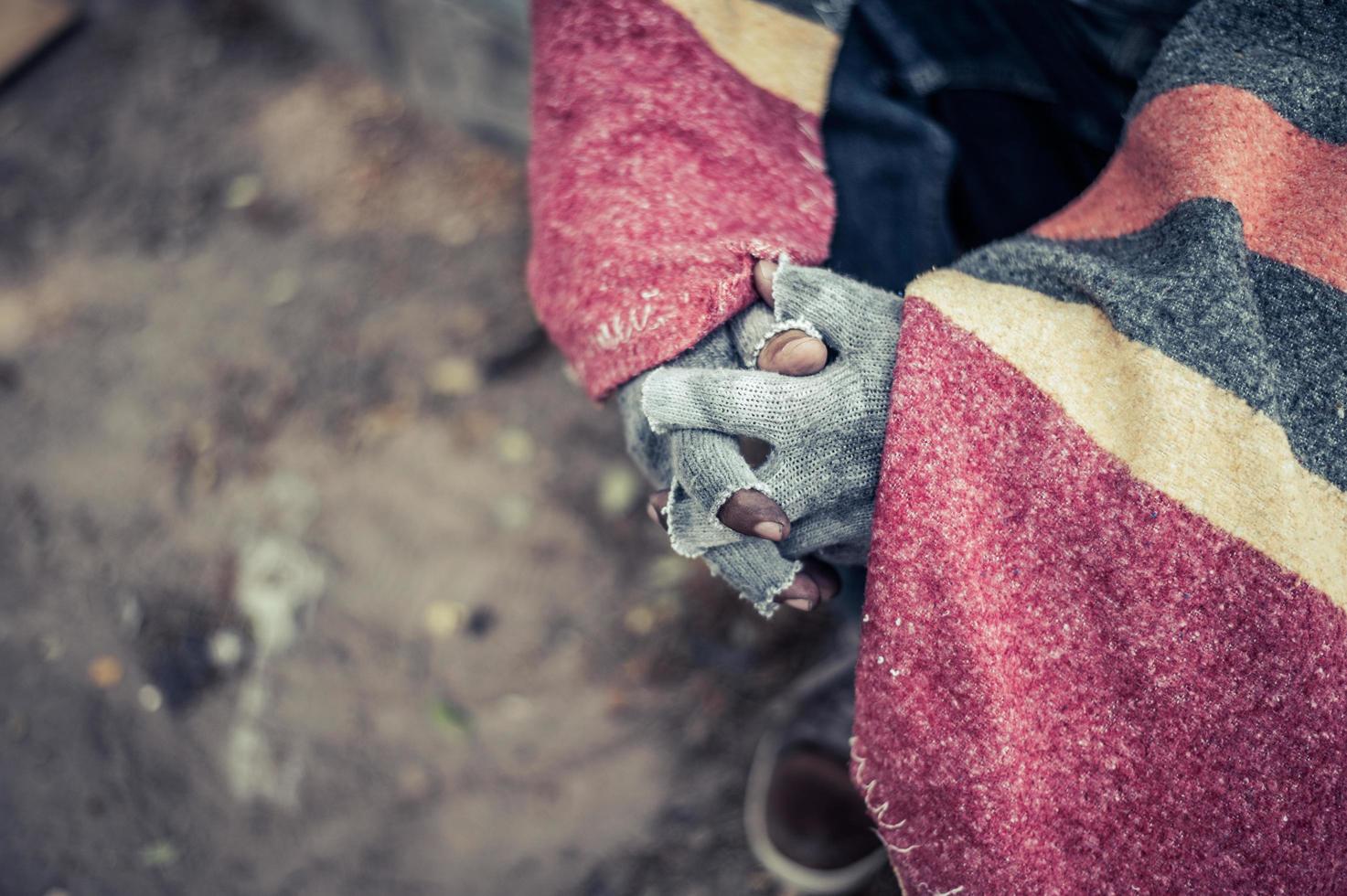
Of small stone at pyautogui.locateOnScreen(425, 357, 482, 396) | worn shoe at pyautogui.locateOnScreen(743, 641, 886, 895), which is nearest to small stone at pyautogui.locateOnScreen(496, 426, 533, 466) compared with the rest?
small stone at pyautogui.locateOnScreen(425, 357, 482, 396)

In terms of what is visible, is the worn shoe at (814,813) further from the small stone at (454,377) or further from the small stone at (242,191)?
the small stone at (242,191)

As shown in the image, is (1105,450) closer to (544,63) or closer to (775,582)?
(775,582)

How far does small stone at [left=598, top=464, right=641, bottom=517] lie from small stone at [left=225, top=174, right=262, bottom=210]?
59.6 inches

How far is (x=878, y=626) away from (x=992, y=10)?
0.93m

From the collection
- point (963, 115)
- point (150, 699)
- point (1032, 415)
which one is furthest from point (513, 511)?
point (1032, 415)

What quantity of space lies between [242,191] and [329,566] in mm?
1339

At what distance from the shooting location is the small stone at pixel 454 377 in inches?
91.4

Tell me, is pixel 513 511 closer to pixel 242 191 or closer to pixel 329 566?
pixel 329 566

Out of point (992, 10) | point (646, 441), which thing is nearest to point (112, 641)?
point (646, 441)

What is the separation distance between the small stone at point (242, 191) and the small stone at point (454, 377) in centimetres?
92

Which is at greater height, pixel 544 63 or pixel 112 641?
pixel 544 63

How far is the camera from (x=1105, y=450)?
83 centimetres

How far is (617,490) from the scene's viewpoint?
2191 millimetres

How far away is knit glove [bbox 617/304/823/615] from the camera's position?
3.10ft
